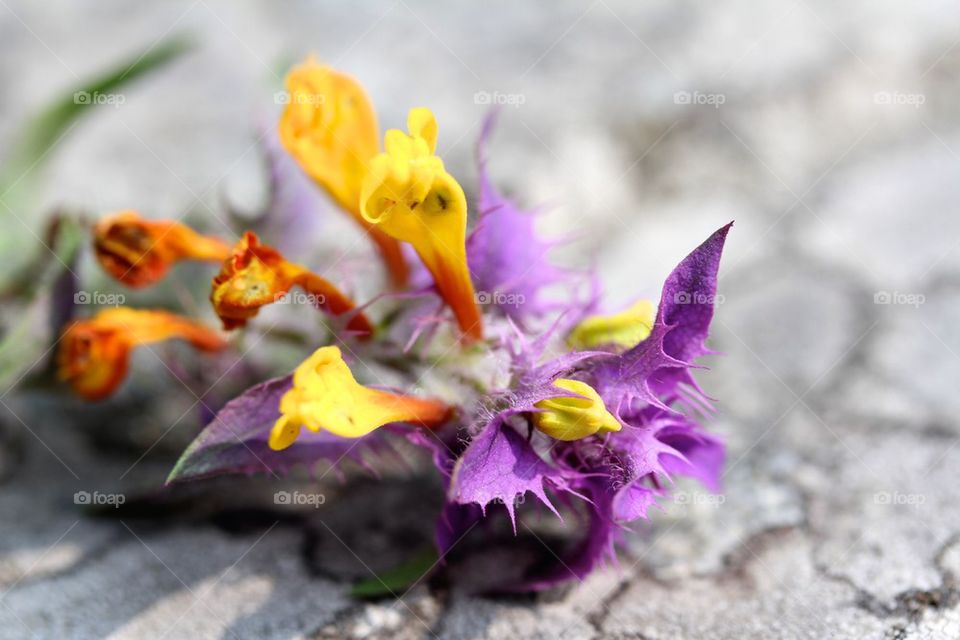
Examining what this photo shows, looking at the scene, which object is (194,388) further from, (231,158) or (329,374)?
(231,158)

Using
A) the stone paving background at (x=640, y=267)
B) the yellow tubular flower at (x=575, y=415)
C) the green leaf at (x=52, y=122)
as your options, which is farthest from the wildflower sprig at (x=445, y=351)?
the green leaf at (x=52, y=122)

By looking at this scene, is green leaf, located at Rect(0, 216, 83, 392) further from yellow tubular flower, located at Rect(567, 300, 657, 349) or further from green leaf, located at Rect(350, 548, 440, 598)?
yellow tubular flower, located at Rect(567, 300, 657, 349)

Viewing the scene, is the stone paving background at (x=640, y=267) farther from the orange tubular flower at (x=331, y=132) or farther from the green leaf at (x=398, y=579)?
the orange tubular flower at (x=331, y=132)

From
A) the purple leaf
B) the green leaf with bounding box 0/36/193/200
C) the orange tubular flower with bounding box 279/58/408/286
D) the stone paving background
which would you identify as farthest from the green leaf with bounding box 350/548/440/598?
the green leaf with bounding box 0/36/193/200

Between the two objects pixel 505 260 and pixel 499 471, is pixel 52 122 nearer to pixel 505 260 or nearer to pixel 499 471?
pixel 505 260

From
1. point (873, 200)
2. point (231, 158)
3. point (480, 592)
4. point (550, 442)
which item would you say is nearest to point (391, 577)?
point (480, 592)

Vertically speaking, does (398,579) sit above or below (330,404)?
below

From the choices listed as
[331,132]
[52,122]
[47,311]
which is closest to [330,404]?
[331,132]
